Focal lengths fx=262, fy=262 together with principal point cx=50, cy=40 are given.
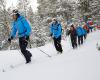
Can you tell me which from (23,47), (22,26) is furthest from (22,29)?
(23,47)

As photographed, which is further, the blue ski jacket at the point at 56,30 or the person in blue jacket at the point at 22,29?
the blue ski jacket at the point at 56,30

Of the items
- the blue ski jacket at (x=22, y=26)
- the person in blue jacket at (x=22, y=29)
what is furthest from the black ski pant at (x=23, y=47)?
the blue ski jacket at (x=22, y=26)

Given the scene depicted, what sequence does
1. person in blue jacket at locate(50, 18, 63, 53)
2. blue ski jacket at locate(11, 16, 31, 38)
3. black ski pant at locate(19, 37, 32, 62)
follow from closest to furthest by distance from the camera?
blue ski jacket at locate(11, 16, 31, 38) < black ski pant at locate(19, 37, 32, 62) < person in blue jacket at locate(50, 18, 63, 53)

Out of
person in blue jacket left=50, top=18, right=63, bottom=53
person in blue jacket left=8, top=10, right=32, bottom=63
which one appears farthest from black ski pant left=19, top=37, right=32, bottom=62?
person in blue jacket left=50, top=18, right=63, bottom=53

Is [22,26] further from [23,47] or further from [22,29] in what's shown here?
[23,47]

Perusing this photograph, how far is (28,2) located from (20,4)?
1465 mm

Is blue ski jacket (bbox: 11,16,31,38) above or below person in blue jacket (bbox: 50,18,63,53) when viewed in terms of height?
above

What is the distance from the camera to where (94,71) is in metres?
5.74

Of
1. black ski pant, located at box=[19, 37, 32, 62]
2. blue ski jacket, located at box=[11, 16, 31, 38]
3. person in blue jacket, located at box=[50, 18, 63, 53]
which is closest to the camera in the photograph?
blue ski jacket, located at box=[11, 16, 31, 38]

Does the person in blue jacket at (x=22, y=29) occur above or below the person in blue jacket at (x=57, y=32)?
above

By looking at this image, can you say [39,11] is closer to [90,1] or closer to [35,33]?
[90,1]

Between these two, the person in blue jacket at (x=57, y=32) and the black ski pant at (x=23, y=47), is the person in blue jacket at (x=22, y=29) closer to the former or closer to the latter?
the black ski pant at (x=23, y=47)

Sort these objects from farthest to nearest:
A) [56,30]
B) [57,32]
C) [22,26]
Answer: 1. [56,30]
2. [57,32]
3. [22,26]

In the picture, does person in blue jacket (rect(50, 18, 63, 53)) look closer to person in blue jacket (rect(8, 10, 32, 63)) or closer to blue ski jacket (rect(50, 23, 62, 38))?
blue ski jacket (rect(50, 23, 62, 38))
